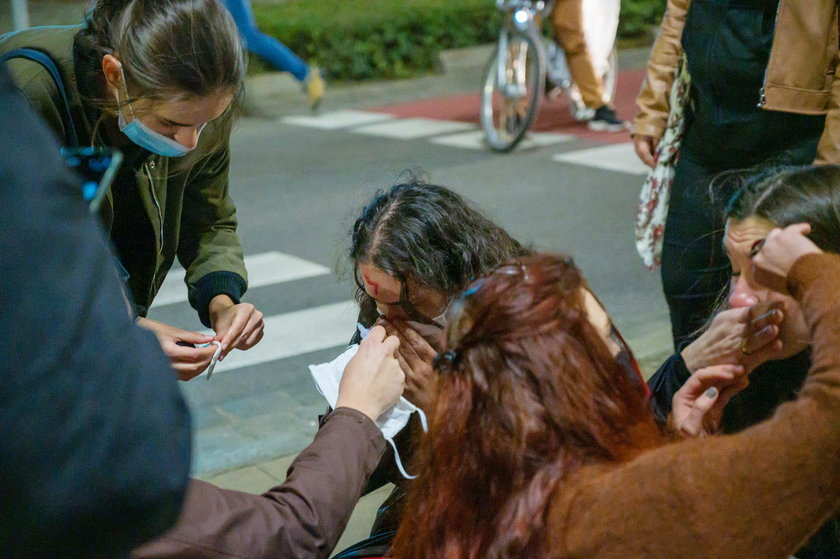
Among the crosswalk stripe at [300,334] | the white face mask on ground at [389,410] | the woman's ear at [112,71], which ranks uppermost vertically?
the woman's ear at [112,71]

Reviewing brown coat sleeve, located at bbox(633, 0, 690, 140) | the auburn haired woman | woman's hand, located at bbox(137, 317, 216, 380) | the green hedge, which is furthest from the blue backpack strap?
the green hedge

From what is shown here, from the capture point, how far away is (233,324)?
2.57 metres

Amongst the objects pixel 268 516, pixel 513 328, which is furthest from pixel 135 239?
pixel 513 328

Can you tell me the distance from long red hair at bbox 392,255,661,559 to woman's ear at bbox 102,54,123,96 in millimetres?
991

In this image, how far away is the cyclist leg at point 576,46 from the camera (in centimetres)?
898

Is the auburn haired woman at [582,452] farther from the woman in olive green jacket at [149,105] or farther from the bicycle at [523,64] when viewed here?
the bicycle at [523,64]

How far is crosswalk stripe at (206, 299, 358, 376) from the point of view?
480 centimetres

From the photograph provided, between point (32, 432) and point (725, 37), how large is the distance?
255cm

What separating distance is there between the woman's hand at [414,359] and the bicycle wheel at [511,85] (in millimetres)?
6495

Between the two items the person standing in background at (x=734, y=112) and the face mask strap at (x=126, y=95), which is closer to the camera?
the face mask strap at (x=126, y=95)

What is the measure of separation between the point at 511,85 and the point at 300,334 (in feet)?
14.0

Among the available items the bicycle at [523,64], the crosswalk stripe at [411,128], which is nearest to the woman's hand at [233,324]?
the bicycle at [523,64]

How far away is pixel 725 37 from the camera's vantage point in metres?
3.02

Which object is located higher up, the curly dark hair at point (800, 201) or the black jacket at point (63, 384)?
the black jacket at point (63, 384)
